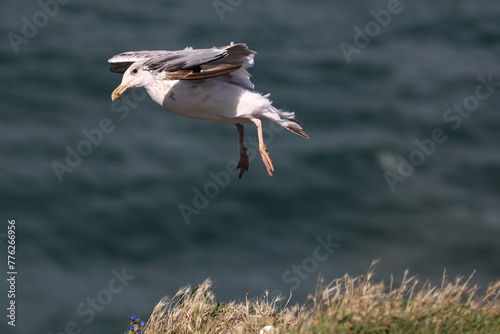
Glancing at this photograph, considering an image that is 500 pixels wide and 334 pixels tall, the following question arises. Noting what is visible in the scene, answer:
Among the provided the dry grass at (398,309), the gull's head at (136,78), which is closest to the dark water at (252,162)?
the gull's head at (136,78)

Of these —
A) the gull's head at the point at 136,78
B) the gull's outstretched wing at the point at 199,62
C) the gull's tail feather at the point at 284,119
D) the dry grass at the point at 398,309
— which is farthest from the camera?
the gull's tail feather at the point at 284,119

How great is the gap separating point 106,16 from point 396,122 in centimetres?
1244

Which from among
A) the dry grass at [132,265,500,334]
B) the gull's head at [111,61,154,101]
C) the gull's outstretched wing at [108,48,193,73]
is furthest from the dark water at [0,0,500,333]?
the dry grass at [132,265,500,334]

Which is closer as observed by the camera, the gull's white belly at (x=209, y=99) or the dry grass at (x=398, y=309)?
the dry grass at (x=398, y=309)

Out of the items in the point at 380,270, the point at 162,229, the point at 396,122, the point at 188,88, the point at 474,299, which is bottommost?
the point at 474,299

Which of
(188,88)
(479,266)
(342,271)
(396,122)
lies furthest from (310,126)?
(188,88)

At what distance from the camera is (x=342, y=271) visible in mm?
26469

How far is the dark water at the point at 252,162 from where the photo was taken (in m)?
26.0

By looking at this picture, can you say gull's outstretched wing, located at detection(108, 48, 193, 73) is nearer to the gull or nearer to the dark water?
the gull

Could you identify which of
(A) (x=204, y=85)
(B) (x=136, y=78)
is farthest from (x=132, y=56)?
(A) (x=204, y=85)

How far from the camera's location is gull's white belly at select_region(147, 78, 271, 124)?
901 centimetres

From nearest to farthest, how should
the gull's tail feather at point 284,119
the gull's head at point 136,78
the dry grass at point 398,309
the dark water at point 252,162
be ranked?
the dry grass at point 398,309 < the gull's head at point 136,78 < the gull's tail feather at point 284,119 < the dark water at point 252,162

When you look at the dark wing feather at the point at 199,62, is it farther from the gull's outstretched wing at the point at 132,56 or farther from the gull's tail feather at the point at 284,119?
the gull's tail feather at the point at 284,119

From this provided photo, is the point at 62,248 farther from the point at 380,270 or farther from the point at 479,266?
the point at 479,266
